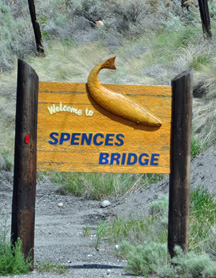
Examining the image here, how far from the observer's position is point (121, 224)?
7523 millimetres

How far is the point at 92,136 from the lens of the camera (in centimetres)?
560

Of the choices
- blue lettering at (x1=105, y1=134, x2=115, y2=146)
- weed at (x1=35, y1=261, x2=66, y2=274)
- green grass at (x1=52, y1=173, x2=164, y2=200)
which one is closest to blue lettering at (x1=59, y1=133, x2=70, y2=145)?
blue lettering at (x1=105, y1=134, x2=115, y2=146)

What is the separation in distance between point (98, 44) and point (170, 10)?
3.32m

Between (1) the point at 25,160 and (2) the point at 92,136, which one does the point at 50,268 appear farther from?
(2) the point at 92,136

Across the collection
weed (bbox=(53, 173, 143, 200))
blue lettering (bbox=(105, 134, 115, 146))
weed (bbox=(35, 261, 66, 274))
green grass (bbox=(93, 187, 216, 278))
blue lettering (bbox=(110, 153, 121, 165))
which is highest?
weed (bbox=(53, 173, 143, 200))

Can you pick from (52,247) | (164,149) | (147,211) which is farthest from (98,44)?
(164,149)

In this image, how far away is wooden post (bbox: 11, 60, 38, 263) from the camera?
5461mm

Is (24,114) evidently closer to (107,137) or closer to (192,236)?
(107,137)

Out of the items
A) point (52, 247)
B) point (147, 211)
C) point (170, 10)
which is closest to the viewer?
point (52, 247)

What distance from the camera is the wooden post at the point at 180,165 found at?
5.51 metres

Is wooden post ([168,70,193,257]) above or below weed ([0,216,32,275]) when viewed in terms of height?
above

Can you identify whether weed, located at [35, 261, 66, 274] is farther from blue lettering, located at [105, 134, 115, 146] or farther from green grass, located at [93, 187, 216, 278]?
blue lettering, located at [105, 134, 115, 146]

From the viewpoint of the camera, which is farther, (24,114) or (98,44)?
(98,44)

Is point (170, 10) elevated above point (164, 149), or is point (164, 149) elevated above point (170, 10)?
point (170, 10)
